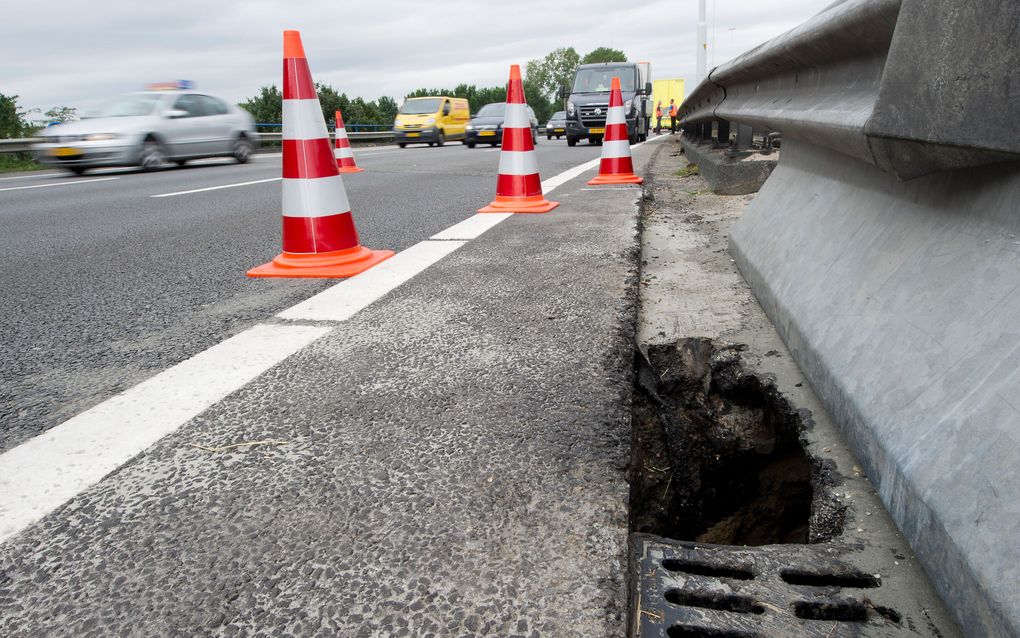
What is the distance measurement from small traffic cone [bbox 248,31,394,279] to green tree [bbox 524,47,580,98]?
5213 inches

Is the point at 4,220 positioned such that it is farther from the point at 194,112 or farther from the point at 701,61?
the point at 701,61

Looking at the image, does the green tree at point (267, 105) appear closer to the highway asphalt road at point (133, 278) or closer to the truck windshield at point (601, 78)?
the truck windshield at point (601, 78)

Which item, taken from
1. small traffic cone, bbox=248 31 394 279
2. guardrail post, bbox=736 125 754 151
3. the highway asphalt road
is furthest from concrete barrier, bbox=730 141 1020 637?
guardrail post, bbox=736 125 754 151

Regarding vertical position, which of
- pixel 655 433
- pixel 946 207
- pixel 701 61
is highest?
pixel 701 61

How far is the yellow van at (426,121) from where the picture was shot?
83.0 ft

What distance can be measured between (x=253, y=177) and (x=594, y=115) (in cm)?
1167

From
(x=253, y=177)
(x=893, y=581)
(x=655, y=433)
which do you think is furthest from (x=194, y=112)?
(x=893, y=581)

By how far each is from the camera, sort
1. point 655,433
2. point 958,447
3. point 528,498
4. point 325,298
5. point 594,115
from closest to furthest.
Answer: point 958,447
point 528,498
point 655,433
point 325,298
point 594,115

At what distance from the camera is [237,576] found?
113 cm

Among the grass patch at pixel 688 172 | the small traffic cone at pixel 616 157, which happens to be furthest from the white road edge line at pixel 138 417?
the grass patch at pixel 688 172

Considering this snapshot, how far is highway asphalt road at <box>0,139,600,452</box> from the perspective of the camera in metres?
2.11

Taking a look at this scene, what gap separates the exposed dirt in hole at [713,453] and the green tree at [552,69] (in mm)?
133960

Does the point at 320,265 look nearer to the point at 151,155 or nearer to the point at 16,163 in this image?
the point at 151,155

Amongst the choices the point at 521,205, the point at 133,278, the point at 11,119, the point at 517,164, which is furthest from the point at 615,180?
the point at 11,119
